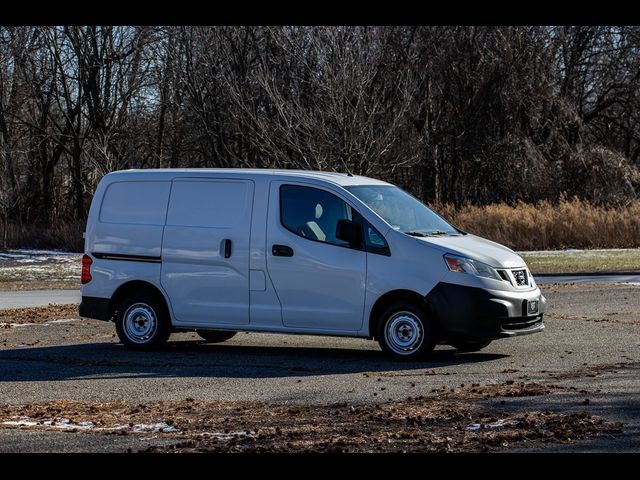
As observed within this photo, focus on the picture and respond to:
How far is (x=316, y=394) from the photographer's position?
10242 millimetres

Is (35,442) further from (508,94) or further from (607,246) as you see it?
(508,94)

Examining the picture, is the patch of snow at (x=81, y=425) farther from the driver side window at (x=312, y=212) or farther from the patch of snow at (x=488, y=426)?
the driver side window at (x=312, y=212)

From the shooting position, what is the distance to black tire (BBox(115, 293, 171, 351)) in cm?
1362

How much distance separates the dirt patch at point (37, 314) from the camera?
17.5 meters

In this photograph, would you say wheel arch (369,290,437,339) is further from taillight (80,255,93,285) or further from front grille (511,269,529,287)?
taillight (80,255,93,285)

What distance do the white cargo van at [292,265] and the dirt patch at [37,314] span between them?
3.83 meters

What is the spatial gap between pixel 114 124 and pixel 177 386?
39.9 metres

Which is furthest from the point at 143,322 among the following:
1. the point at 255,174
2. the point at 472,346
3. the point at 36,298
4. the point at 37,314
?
the point at 36,298

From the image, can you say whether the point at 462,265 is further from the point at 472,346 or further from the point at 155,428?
the point at 155,428

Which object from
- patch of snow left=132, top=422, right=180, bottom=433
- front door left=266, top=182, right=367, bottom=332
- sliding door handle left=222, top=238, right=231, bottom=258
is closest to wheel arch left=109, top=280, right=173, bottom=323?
sliding door handle left=222, top=238, right=231, bottom=258

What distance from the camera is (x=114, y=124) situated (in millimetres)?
49719

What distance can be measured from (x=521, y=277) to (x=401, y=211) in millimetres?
1522
